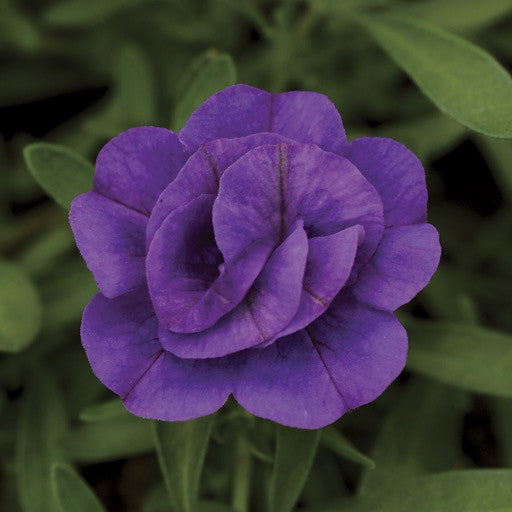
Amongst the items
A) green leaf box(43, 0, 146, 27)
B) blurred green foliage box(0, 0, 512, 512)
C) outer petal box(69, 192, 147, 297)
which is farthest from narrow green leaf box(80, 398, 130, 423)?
green leaf box(43, 0, 146, 27)

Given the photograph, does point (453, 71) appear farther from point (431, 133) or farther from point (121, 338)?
point (121, 338)

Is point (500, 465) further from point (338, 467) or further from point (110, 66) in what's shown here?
point (110, 66)

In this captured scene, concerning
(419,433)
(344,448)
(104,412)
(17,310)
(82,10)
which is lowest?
(419,433)

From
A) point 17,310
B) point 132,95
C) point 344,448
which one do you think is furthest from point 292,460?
point 132,95

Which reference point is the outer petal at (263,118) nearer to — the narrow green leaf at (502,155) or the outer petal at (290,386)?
the outer petal at (290,386)

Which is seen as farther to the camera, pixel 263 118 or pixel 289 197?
pixel 263 118

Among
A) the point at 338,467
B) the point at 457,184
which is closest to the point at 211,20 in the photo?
the point at 457,184
